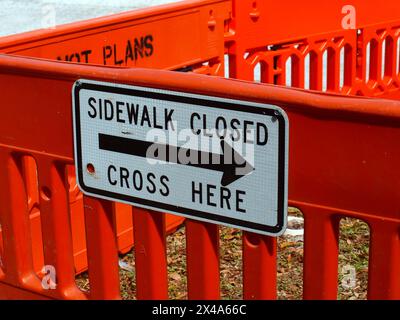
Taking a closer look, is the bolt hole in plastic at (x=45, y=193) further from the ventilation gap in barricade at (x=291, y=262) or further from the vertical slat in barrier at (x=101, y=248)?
the ventilation gap in barricade at (x=291, y=262)

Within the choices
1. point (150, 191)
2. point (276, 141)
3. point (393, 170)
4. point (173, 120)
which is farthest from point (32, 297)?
point (393, 170)

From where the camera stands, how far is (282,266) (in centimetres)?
417

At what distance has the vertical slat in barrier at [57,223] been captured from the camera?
8.95 feet

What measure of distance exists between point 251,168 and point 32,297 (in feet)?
3.65

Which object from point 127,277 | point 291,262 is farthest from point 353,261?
point 127,277

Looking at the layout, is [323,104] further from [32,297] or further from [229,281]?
[229,281]

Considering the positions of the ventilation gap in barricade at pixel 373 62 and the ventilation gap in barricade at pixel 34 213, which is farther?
the ventilation gap in barricade at pixel 373 62

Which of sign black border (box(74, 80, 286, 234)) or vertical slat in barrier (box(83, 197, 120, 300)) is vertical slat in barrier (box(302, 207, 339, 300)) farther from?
vertical slat in barrier (box(83, 197, 120, 300))

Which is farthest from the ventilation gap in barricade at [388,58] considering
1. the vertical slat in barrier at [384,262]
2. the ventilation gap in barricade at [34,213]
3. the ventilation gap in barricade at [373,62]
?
the vertical slat in barrier at [384,262]

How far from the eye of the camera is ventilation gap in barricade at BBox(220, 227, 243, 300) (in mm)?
3844

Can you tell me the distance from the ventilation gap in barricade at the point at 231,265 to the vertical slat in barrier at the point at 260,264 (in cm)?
138

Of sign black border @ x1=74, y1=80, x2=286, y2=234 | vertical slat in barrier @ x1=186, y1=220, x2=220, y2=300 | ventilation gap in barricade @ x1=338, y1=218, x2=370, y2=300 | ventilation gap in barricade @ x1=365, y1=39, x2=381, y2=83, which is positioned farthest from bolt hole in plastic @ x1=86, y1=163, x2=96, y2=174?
ventilation gap in barricade @ x1=365, y1=39, x2=381, y2=83

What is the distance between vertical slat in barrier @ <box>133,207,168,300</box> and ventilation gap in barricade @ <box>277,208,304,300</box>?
1323 millimetres

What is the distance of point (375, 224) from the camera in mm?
2102
